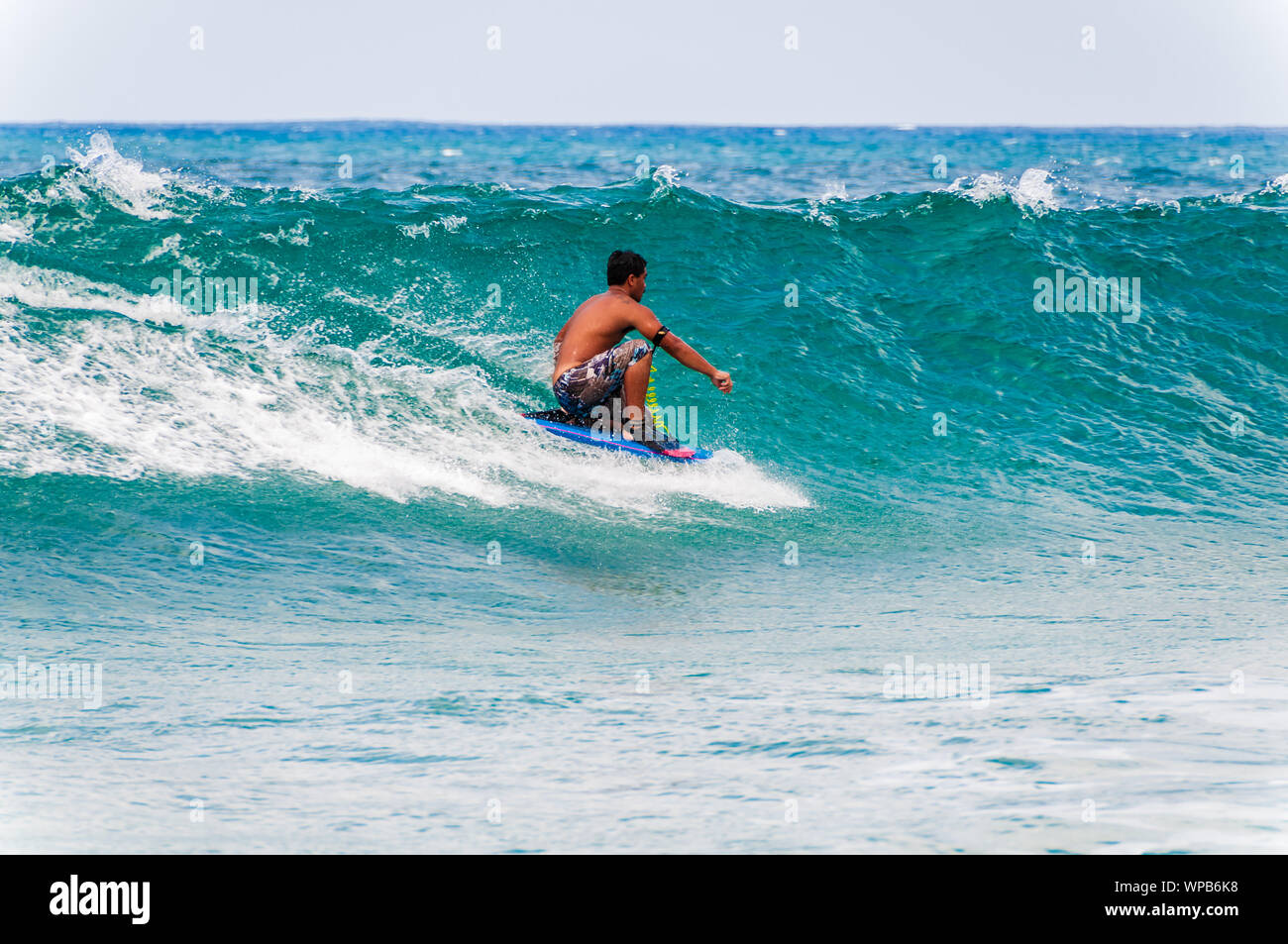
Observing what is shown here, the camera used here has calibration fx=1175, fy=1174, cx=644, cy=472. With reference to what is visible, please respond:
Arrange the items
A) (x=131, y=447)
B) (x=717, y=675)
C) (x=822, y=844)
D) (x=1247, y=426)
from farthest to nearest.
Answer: (x=1247, y=426)
(x=131, y=447)
(x=717, y=675)
(x=822, y=844)

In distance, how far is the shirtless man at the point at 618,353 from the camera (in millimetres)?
7766

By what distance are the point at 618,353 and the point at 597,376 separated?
21 cm

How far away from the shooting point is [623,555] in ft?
22.4

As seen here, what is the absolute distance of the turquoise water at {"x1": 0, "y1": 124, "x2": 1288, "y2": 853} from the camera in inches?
147

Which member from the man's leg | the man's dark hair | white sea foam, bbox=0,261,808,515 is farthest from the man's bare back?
white sea foam, bbox=0,261,808,515

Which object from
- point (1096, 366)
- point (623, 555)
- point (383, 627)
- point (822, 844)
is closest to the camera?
point (822, 844)

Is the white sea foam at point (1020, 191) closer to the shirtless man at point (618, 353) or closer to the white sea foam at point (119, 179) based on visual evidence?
→ the shirtless man at point (618, 353)

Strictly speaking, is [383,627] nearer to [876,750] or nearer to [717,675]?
[717,675]

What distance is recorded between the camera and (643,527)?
7.29 metres

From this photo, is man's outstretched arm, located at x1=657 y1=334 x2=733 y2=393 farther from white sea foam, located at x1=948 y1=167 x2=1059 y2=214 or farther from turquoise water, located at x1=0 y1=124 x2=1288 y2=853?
white sea foam, located at x1=948 y1=167 x2=1059 y2=214

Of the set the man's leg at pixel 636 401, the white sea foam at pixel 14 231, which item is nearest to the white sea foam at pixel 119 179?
the white sea foam at pixel 14 231

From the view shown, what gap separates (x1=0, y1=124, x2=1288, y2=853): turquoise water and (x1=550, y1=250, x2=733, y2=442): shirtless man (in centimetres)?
44
